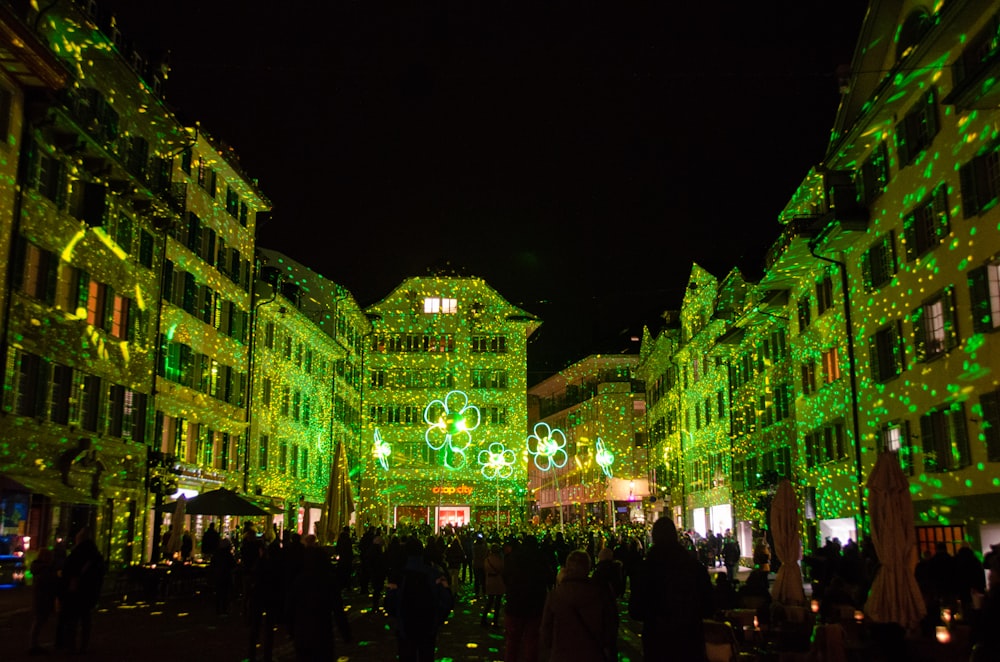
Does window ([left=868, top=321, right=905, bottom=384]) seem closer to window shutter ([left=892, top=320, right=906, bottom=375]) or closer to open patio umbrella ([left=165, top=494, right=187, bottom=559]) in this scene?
window shutter ([left=892, top=320, right=906, bottom=375])

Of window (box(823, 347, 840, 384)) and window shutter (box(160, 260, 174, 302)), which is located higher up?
window shutter (box(160, 260, 174, 302))

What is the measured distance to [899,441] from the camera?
27797 millimetres

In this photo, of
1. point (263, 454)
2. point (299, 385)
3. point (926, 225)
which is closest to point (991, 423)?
point (926, 225)

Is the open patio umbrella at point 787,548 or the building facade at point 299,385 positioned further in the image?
the building facade at point 299,385

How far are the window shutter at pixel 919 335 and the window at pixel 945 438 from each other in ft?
5.07

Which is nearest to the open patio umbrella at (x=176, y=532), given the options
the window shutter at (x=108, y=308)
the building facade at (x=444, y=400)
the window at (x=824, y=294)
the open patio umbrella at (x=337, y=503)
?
the open patio umbrella at (x=337, y=503)

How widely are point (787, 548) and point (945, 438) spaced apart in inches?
379

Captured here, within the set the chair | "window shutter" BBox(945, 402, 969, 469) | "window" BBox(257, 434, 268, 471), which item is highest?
"window" BBox(257, 434, 268, 471)

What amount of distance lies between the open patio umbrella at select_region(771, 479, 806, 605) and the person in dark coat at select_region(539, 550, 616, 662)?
8578mm

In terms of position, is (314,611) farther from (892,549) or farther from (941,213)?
(941,213)

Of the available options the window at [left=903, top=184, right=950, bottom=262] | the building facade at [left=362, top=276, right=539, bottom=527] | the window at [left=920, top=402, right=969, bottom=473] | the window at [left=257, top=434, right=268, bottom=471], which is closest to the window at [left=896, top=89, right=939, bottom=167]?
Answer: the window at [left=903, top=184, right=950, bottom=262]

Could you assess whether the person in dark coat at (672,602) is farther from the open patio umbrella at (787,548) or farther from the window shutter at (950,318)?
the window shutter at (950,318)

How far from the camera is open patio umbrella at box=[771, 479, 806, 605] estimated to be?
16219 mm

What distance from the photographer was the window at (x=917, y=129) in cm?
2445
